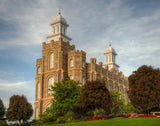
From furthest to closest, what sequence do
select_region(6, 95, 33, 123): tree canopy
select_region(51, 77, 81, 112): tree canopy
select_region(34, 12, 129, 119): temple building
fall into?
select_region(34, 12, 129, 119): temple building < select_region(6, 95, 33, 123): tree canopy < select_region(51, 77, 81, 112): tree canopy

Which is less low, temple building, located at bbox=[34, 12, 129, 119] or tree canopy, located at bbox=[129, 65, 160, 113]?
temple building, located at bbox=[34, 12, 129, 119]

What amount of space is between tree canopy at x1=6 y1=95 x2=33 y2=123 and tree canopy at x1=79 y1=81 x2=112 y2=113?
657 inches

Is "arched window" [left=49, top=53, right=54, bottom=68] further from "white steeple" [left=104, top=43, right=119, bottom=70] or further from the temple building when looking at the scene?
"white steeple" [left=104, top=43, right=119, bottom=70]

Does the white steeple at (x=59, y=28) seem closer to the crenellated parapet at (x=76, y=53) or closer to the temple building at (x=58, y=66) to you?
the temple building at (x=58, y=66)

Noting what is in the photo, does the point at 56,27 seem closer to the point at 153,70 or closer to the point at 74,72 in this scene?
the point at 74,72

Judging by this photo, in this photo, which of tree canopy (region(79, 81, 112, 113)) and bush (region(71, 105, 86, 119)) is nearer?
tree canopy (region(79, 81, 112, 113))

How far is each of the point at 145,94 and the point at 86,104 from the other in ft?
22.9

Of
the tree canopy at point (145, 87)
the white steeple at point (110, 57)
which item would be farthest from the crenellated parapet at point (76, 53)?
the white steeple at point (110, 57)

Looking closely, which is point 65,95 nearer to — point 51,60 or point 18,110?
point 18,110

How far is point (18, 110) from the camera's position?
126 ft

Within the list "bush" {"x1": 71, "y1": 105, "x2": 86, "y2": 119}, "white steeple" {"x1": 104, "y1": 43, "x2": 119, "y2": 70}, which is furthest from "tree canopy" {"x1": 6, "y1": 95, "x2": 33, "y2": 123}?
"white steeple" {"x1": 104, "y1": 43, "x2": 119, "y2": 70}

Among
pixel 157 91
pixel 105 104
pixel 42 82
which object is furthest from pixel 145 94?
pixel 42 82

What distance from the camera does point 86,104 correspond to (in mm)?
24797

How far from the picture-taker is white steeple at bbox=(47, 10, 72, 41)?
166 ft
